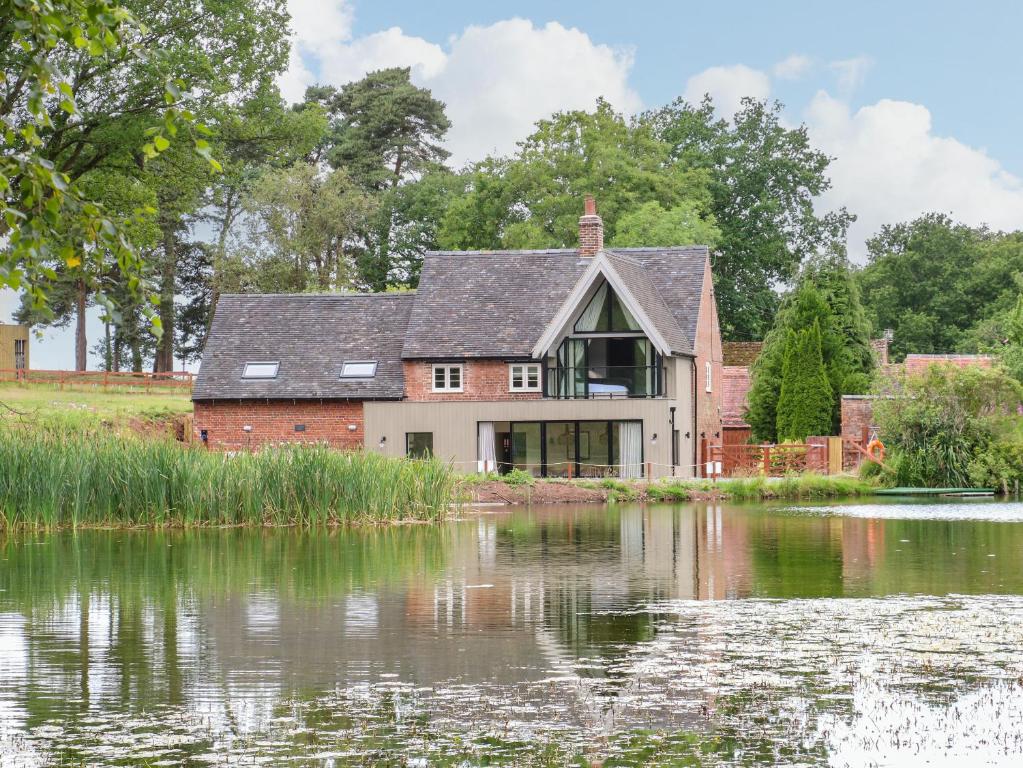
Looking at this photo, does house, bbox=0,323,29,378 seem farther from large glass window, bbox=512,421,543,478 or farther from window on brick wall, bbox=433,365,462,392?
large glass window, bbox=512,421,543,478

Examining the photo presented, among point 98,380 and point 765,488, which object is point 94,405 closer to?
point 98,380

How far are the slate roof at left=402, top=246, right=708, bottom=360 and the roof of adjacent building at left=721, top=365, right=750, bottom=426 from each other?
730cm

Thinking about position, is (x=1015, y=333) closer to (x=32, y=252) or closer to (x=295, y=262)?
(x=295, y=262)

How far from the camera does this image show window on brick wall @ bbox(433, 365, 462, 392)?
4803 cm

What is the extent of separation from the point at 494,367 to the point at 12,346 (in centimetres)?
2699

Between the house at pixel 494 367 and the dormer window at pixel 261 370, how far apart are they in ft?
0.15

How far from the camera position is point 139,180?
42.6 metres

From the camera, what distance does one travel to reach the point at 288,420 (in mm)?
48188

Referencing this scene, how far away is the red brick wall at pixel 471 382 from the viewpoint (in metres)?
47.9

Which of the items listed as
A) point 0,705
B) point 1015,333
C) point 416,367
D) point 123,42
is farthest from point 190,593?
point 1015,333

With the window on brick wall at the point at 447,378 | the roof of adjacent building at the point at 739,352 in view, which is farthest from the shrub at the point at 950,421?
the roof of adjacent building at the point at 739,352

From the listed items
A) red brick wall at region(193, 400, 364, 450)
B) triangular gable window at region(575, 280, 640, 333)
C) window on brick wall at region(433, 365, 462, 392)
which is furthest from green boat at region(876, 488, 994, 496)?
red brick wall at region(193, 400, 364, 450)

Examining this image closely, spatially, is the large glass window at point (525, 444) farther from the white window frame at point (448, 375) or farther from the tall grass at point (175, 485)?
the tall grass at point (175, 485)

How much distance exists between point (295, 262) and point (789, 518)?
4251 centimetres
